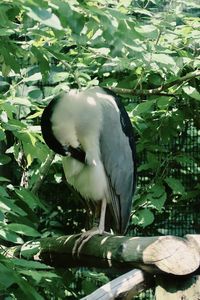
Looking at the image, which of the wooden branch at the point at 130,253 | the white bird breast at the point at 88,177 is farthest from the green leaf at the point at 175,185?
the wooden branch at the point at 130,253

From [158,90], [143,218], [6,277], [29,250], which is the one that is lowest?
[143,218]

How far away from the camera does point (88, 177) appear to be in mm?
2471

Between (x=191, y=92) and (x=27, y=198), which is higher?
(x=191, y=92)

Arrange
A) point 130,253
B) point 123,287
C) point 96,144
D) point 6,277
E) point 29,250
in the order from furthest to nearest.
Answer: point 96,144
point 29,250
point 130,253
point 123,287
point 6,277

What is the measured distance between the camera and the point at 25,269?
156 cm

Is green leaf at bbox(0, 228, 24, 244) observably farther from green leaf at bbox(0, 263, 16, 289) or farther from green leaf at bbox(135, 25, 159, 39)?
green leaf at bbox(135, 25, 159, 39)

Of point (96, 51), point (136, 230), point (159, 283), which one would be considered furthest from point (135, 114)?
point (159, 283)

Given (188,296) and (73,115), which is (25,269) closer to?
(188,296)

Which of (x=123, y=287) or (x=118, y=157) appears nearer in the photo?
(x=123, y=287)

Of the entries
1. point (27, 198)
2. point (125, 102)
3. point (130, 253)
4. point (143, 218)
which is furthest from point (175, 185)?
point (130, 253)

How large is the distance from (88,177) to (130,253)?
0.82m

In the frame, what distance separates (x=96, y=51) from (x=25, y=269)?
1.21 metres

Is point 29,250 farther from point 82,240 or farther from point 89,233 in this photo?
point 89,233

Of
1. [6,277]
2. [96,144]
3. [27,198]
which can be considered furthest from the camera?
[96,144]
